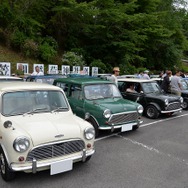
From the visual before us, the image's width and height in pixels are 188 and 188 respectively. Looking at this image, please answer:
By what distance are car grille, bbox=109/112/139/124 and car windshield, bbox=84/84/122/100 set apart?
86 centimetres

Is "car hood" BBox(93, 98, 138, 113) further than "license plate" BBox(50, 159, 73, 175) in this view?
Yes

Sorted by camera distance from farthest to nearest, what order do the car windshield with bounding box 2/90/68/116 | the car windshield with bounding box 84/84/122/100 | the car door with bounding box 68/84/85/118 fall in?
the car windshield with bounding box 84/84/122/100 → the car door with bounding box 68/84/85/118 → the car windshield with bounding box 2/90/68/116

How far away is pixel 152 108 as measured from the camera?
862 centimetres

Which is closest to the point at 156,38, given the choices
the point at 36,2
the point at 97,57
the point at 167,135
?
the point at 97,57

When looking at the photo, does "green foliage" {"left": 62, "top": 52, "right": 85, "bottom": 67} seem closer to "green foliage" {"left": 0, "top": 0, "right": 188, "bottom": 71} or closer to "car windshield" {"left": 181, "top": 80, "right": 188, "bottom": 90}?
"green foliage" {"left": 0, "top": 0, "right": 188, "bottom": 71}

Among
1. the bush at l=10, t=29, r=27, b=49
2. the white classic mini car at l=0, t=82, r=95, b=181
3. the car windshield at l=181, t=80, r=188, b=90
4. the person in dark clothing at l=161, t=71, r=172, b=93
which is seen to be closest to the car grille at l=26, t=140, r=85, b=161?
the white classic mini car at l=0, t=82, r=95, b=181

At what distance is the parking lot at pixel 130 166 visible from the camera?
388cm

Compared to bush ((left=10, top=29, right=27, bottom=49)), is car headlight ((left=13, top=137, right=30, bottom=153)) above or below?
below

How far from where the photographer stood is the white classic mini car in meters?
3.57

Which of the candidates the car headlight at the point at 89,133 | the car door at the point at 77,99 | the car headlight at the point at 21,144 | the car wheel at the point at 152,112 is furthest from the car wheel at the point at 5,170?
the car wheel at the point at 152,112

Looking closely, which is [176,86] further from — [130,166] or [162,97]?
[130,166]

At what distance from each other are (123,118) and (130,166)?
190 centimetres

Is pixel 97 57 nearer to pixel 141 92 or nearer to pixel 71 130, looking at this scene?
pixel 141 92

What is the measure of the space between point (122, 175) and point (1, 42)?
50.2 feet
